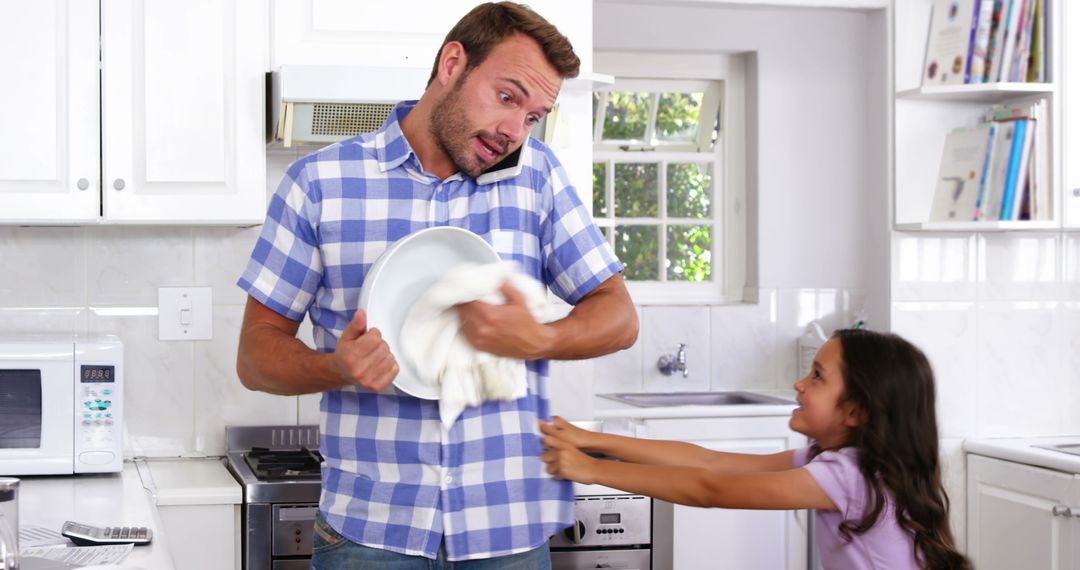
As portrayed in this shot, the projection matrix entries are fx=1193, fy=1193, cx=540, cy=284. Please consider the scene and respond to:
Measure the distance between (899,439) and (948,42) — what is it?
6.54ft

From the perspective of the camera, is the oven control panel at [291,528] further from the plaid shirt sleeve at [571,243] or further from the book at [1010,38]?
the book at [1010,38]

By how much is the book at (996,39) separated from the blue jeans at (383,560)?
2.55m

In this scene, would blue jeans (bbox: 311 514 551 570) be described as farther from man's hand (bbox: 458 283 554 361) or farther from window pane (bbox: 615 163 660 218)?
window pane (bbox: 615 163 660 218)

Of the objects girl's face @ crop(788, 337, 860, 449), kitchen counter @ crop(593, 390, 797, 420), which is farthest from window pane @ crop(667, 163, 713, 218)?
girl's face @ crop(788, 337, 860, 449)

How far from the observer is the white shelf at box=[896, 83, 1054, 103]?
3.46 meters

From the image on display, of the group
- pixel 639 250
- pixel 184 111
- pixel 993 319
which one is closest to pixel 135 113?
pixel 184 111

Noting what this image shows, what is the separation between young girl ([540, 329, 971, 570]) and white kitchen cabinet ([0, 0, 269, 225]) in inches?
51.5

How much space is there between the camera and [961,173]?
3.60 m

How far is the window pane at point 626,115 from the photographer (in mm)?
4316

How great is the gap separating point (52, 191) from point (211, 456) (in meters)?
0.78

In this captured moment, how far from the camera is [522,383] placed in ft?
5.04

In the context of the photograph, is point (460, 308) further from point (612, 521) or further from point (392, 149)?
point (612, 521)

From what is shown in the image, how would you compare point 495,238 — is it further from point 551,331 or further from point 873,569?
point 873,569

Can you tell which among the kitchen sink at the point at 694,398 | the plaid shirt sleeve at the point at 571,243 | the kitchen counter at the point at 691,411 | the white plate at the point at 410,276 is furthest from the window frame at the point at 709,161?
the white plate at the point at 410,276
